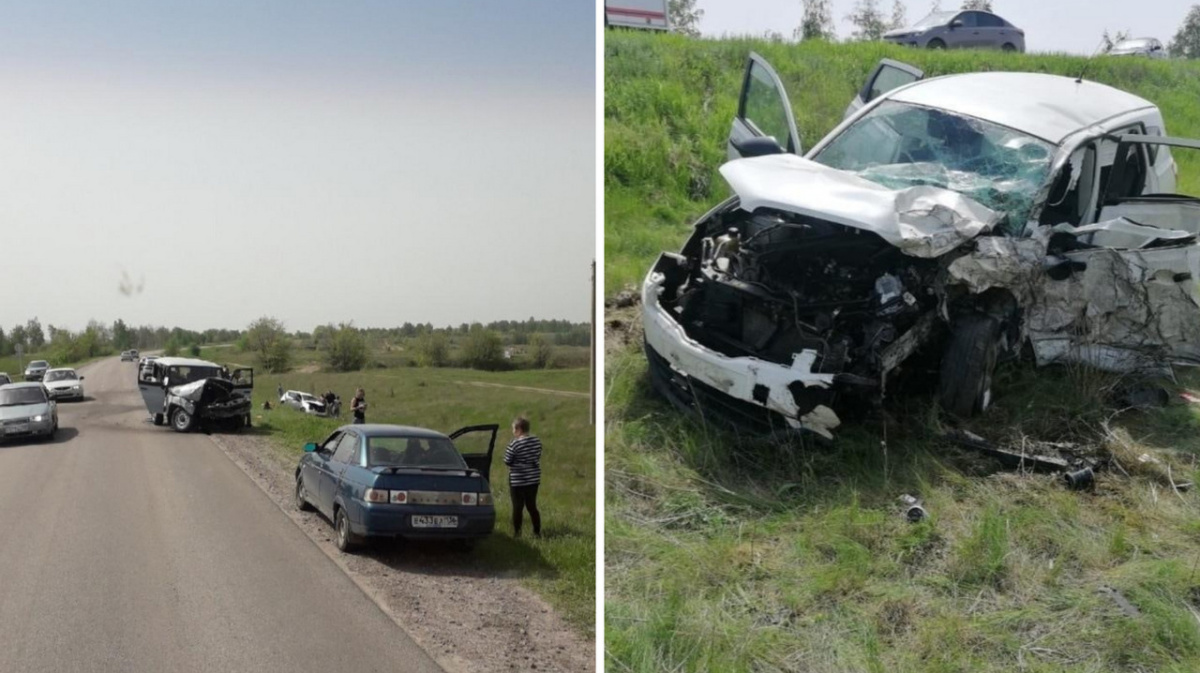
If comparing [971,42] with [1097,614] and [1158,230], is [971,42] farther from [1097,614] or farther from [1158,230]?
[1097,614]

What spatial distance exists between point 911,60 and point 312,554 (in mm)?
2536

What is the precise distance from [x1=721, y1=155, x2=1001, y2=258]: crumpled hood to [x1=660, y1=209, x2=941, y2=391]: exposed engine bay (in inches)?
4.4

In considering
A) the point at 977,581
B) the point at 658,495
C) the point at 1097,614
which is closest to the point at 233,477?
the point at 658,495

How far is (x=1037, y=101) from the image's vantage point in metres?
3.56

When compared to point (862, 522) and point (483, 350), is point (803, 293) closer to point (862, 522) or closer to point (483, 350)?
point (862, 522)

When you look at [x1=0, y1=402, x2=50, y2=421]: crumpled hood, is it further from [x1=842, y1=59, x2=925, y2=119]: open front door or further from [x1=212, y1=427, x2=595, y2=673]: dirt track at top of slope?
[x1=842, y1=59, x2=925, y2=119]: open front door

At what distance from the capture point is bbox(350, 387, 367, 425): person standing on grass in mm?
3561

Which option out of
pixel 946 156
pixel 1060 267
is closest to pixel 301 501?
pixel 946 156

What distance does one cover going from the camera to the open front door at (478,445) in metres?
3.48

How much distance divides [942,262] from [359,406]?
1902 millimetres

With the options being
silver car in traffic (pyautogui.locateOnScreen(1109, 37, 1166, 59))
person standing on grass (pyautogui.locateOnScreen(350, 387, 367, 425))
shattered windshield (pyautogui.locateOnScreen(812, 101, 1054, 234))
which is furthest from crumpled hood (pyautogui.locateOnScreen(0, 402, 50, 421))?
silver car in traffic (pyautogui.locateOnScreen(1109, 37, 1166, 59))

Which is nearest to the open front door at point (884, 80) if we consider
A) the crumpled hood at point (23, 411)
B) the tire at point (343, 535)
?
the tire at point (343, 535)

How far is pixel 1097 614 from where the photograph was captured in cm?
293

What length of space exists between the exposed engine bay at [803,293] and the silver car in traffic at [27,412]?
1872 mm
